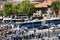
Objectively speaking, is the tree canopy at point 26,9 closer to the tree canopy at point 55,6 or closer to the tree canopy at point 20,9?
the tree canopy at point 20,9

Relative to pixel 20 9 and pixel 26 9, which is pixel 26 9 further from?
pixel 20 9

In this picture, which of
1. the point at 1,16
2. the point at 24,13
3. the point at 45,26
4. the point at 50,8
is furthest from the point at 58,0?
the point at 45,26

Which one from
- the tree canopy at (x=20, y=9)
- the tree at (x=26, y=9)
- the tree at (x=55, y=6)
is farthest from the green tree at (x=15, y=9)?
the tree at (x=55, y=6)

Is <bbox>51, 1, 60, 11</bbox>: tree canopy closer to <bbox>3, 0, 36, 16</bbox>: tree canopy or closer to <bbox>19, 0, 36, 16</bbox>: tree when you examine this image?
<bbox>3, 0, 36, 16</bbox>: tree canopy

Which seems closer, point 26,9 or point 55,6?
point 26,9

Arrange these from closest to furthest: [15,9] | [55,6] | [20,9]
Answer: [20,9], [15,9], [55,6]

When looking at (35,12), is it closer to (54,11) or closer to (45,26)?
(54,11)

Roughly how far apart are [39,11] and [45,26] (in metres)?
18.1

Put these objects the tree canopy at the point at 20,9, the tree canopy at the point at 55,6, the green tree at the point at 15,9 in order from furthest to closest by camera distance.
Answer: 1. the tree canopy at the point at 55,6
2. the green tree at the point at 15,9
3. the tree canopy at the point at 20,9

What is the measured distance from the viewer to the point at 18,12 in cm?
5475

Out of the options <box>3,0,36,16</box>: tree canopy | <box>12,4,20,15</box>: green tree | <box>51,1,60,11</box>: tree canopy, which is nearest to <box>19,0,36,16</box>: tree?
<box>3,0,36,16</box>: tree canopy

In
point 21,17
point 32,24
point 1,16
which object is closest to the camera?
point 32,24

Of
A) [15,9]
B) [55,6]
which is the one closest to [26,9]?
[15,9]

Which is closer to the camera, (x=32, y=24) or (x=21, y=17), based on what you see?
(x=32, y=24)
